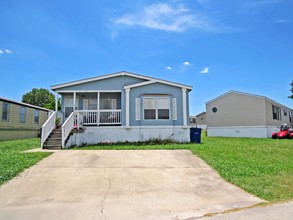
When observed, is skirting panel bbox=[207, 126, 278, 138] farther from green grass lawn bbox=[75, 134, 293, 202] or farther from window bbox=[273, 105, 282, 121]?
green grass lawn bbox=[75, 134, 293, 202]

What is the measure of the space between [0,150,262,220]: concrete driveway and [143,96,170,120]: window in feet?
19.3

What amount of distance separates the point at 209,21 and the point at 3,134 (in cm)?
1871

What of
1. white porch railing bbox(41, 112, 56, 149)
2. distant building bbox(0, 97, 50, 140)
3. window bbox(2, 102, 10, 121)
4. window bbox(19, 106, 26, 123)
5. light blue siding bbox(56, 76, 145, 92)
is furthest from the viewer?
window bbox(19, 106, 26, 123)

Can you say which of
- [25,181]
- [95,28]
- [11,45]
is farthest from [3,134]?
[25,181]

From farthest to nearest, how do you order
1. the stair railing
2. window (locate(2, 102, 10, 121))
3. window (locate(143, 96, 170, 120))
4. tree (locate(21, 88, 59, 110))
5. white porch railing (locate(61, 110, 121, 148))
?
tree (locate(21, 88, 59, 110)) < window (locate(2, 102, 10, 121)) < window (locate(143, 96, 170, 120)) < white porch railing (locate(61, 110, 121, 148)) < the stair railing

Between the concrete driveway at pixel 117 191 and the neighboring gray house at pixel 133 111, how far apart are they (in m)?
5.38

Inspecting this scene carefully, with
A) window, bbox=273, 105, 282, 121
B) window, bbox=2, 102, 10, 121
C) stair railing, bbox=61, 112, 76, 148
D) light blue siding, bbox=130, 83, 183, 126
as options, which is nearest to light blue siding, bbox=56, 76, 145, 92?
light blue siding, bbox=130, 83, 183, 126

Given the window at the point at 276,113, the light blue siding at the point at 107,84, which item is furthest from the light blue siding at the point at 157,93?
the window at the point at 276,113

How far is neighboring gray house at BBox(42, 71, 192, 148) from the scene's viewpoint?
1403 centimetres

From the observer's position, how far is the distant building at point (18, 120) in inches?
721

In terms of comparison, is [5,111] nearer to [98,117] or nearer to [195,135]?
[98,117]

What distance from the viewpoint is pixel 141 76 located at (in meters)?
15.1

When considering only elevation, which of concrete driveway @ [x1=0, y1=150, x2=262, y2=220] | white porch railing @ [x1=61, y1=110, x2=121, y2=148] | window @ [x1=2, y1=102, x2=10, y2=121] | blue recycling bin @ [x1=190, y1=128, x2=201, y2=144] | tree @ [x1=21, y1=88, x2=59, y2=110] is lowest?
concrete driveway @ [x1=0, y1=150, x2=262, y2=220]

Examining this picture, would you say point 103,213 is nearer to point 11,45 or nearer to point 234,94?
point 11,45
